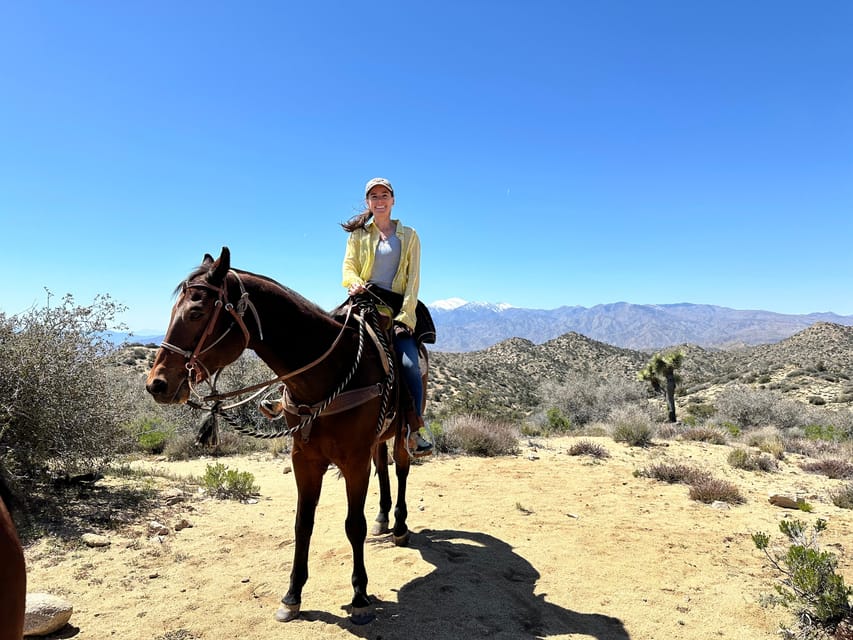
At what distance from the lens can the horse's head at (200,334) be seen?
2887 mm

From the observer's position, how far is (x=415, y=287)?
4711mm

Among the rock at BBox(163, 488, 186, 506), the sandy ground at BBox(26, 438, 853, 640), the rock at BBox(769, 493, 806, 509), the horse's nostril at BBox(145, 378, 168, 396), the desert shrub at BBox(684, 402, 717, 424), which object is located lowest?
the desert shrub at BBox(684, 402, 717, 424)

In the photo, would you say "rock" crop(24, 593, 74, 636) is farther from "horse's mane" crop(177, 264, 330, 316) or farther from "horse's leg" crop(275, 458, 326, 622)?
"horse's mane" crop(177, 264, 330, 316)

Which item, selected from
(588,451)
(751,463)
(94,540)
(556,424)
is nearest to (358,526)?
(94,540)

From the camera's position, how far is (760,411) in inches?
762

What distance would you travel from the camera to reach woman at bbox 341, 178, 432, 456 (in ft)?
15.4

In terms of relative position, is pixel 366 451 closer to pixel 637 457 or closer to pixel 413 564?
pixel 413 564

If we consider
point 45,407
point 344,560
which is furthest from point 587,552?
point 45,407

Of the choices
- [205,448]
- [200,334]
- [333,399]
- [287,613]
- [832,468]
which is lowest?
[832,468]

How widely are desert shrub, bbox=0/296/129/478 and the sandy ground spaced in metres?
1.54

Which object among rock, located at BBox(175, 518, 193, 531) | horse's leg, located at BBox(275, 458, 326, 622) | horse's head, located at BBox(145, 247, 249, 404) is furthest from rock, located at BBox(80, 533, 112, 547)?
horse's head, located at BBox(145, 247, 249, 404)

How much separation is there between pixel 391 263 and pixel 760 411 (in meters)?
20.7

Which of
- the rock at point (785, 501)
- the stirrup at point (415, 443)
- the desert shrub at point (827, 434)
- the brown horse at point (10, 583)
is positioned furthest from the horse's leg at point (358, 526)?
the desert shrub at point (827, 434)

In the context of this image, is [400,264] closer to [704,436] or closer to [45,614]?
[45,614]
